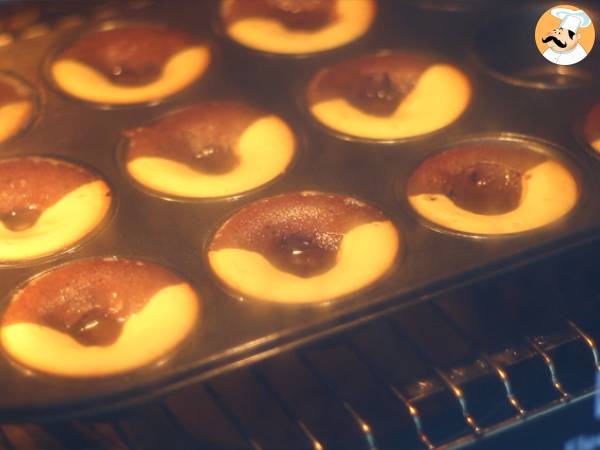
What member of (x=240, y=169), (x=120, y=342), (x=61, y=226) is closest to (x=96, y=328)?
(x=120, y=342)

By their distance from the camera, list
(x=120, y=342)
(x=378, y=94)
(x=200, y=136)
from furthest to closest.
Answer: (x=378, y=94)
(x=200, y=136)
(x=120, y=342)

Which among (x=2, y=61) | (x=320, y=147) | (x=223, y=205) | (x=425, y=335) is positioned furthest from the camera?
(x=2, y=61)

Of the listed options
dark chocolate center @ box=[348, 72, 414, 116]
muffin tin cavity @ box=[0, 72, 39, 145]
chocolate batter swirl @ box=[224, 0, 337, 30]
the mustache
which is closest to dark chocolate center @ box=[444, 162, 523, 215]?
dark chocolate center @ box=[348, 72, 414, 116]

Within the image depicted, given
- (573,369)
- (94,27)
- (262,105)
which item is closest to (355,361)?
(573,369)

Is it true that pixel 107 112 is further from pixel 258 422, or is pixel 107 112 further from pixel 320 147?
pixel 258 422

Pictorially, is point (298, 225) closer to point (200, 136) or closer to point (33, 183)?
point (200, 136)

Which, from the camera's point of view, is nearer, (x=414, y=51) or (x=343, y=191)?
(x=343, y=191)

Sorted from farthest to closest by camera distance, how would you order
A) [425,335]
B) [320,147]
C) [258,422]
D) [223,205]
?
1. [320,147]
2. [223,205]
3. [425,335]
4. [258,422]

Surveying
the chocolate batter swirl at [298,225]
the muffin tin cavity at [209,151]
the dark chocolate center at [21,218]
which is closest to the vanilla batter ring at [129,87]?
the muffin tin cavity at [209,151]
